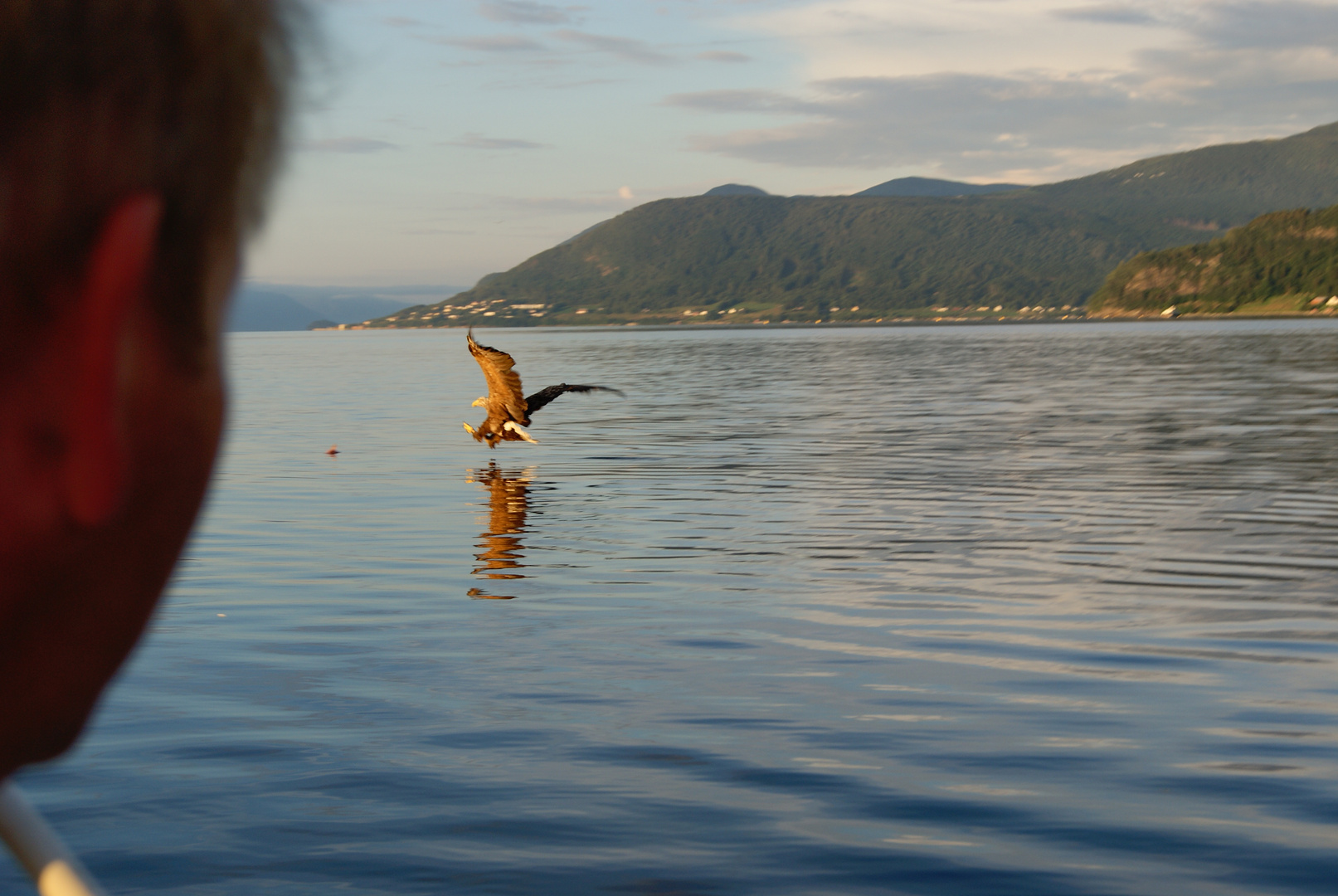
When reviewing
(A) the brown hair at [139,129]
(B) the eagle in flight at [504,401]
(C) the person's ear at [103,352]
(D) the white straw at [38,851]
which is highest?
(A) the brown hair at [139,129]

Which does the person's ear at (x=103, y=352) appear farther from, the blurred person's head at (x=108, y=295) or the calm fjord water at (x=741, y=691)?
the calm fjord water at (x=741, y=691)

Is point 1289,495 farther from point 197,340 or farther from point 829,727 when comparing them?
point 197,340

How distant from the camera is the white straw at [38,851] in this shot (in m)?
1.41

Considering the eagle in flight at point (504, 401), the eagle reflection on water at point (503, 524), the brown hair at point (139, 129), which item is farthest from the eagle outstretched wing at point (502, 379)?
the brown hair at point (139, 129)

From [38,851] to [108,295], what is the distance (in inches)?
42.1

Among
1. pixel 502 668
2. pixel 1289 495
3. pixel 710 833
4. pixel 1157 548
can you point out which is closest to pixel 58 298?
pixel 710 833

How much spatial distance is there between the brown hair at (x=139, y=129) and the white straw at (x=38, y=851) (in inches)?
37.3

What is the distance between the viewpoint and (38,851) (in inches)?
56.5

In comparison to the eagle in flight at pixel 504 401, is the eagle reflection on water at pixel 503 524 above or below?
below

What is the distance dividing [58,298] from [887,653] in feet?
34.8

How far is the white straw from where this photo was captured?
1408 mm

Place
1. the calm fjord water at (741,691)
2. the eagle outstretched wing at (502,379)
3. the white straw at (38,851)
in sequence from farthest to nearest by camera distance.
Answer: the eagle outstretched wing at (502,379)
the calm fjord water at (741,691)
the white straw at (38,851)

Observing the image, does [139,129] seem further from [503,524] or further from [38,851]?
[503,524]

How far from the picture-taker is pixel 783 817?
6.93 metres
